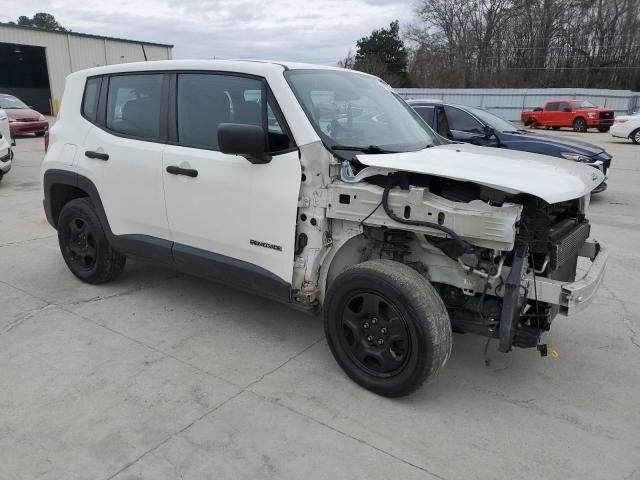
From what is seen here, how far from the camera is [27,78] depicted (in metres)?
38.5

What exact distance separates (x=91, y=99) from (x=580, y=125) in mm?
27876

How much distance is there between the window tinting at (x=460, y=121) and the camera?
8.98m

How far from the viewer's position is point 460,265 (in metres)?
3.07

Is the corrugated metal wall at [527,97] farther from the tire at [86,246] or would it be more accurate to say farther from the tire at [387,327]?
the tire at [387,327]

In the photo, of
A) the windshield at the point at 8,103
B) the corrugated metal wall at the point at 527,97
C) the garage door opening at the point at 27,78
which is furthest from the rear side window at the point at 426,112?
the garage door opening at the point at 27,78

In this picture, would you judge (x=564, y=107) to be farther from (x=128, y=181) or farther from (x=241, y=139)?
(x=241, y=139)

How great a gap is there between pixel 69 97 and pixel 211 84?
1.77 meters

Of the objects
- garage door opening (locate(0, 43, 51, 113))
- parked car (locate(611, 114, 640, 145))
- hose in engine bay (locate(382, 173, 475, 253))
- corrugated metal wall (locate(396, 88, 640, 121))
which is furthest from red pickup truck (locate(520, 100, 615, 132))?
garage door opening (locate(0, 43, 51, 113))

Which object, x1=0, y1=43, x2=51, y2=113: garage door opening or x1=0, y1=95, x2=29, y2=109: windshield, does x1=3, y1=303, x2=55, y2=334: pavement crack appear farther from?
x1=0, y1=43, x2=51, y2=113: garage door opening

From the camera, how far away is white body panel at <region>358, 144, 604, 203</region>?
9.01 feet

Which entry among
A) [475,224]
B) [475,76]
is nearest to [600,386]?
[475,224]

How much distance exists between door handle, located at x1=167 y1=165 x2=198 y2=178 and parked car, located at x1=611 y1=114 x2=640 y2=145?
21.6 meters

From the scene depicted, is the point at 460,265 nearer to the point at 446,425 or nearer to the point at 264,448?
the point at 446,425

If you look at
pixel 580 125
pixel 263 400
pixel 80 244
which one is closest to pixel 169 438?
pixel 263 400
